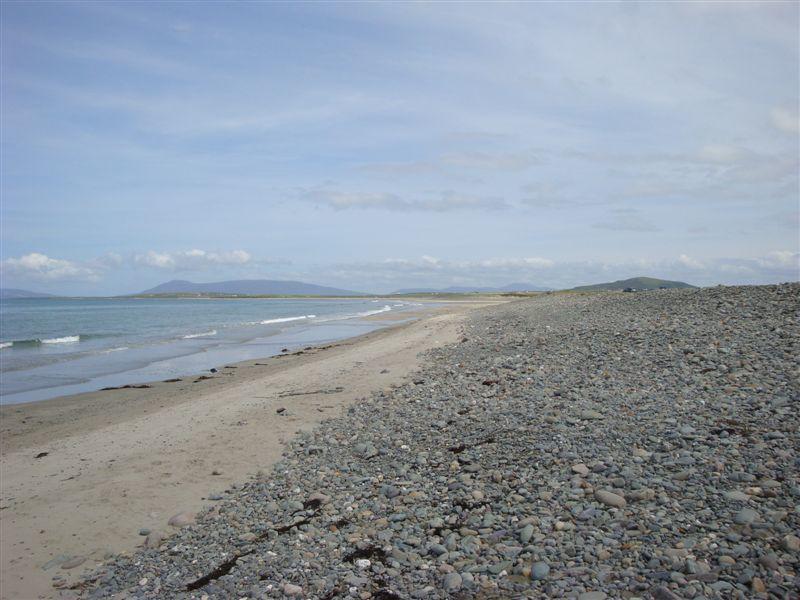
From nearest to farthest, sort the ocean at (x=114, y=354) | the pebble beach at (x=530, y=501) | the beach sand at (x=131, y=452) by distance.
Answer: the pebble beach at (x=530, y=501) < the beach sand at (x=131, y=452) < the ocean at (x=114, y=354)

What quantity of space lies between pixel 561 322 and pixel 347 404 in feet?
36.5

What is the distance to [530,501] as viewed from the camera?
588cm

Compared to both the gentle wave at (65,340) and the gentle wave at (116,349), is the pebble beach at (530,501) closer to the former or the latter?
the gentle wave at (116,349)

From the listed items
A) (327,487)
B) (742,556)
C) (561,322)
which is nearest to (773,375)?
(742,556)

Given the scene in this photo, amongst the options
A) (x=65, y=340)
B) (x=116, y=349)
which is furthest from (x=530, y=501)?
(x=65, y=340)

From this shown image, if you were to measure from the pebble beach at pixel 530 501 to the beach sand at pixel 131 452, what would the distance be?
64 centimetres

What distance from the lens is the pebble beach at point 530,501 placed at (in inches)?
180

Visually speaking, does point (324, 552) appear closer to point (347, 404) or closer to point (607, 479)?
point (607, 479)

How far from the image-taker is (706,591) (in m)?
4.06

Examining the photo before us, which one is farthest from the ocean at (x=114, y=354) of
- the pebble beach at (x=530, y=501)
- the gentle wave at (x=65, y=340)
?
the pebble beach at (x=530, y=501)

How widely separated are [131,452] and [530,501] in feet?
26.8

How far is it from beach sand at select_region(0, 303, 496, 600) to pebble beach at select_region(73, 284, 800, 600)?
644 mm

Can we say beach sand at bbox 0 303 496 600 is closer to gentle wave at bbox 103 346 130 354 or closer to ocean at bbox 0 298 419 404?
ocean at bbox 0 298 419 404

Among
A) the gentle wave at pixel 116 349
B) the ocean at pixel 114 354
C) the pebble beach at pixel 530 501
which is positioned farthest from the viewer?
the gentle wave at pixel 116 349
